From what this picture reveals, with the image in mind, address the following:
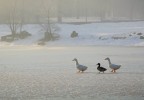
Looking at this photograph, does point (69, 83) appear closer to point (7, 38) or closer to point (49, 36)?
point (49, 36)

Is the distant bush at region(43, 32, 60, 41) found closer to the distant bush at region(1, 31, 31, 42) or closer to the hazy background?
the distant bush at region(1, 31, 31, 42)

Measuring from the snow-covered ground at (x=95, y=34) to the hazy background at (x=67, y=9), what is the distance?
13.4 feet

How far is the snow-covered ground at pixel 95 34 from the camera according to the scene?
207ft

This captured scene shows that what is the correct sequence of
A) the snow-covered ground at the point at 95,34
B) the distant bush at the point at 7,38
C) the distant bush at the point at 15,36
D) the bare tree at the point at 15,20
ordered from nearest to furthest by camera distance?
the snow-covered ground at the point at 95,34, the distant bush at the point at 7,38, the distant bush at the point at 15,36, the bare tree at the point at 15,20

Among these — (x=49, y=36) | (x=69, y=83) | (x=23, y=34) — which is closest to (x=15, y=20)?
(x=23, y=34)

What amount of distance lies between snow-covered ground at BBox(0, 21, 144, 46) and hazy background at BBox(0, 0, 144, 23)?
408 cm

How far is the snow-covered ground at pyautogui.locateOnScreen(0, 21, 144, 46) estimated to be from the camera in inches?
2489

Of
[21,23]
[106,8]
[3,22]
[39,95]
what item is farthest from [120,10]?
[39,95]

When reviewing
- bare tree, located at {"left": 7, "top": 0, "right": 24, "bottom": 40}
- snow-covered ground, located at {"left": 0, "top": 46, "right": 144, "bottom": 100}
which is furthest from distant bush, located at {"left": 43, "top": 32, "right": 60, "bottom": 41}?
snow-covered ground, located at {"left": 0, "top": 46, "right": 144, "bottom": 100}

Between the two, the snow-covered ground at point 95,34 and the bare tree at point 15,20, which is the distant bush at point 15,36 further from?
the snow-covered ground at point 95,34

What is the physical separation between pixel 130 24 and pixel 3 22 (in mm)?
25192

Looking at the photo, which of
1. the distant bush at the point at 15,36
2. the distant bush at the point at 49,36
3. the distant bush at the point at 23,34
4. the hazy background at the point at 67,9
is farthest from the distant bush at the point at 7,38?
the hazy background at the point at 67,9

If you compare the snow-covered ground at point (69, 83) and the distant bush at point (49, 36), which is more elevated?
the snow-covered ground at point (69, 83)

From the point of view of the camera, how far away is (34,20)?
9181cm
